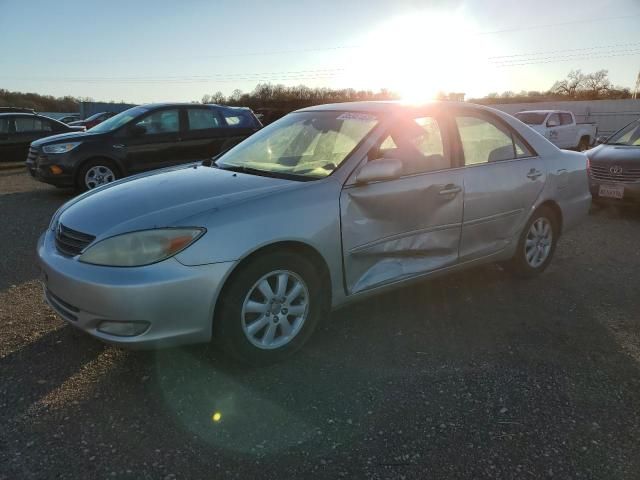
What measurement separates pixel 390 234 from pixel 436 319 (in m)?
0.84

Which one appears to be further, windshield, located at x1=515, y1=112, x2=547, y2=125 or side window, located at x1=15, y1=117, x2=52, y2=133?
windshield, located at x1=515, y1=112, x2=547, y2=125

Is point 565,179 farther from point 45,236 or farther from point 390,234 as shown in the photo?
point 45,236

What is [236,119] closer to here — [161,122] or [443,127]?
[161,122]

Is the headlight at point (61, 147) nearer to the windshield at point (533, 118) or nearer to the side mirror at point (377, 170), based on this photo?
the side mirror at point (377, 170)

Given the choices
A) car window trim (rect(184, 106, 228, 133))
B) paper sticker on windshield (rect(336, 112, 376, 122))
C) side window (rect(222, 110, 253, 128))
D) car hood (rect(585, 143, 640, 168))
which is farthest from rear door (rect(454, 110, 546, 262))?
side window (rect(222, 110, 253, 128))

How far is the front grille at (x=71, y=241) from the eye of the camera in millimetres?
2818

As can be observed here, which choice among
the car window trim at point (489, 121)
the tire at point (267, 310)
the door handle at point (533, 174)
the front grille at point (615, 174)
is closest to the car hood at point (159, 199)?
the tire at point (267, 310)

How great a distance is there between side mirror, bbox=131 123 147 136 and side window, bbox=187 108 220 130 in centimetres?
83

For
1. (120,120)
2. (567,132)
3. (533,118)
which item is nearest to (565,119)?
(567,132)

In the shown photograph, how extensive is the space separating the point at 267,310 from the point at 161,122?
704 centimetres

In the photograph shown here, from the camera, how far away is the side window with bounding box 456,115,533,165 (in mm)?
4015

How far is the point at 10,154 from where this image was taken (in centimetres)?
1328

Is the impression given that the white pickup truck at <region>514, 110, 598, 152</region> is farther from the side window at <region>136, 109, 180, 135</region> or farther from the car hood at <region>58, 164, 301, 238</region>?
the car hood at <region>58, 164, 301, 238</region>

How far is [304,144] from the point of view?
3.87 meters
